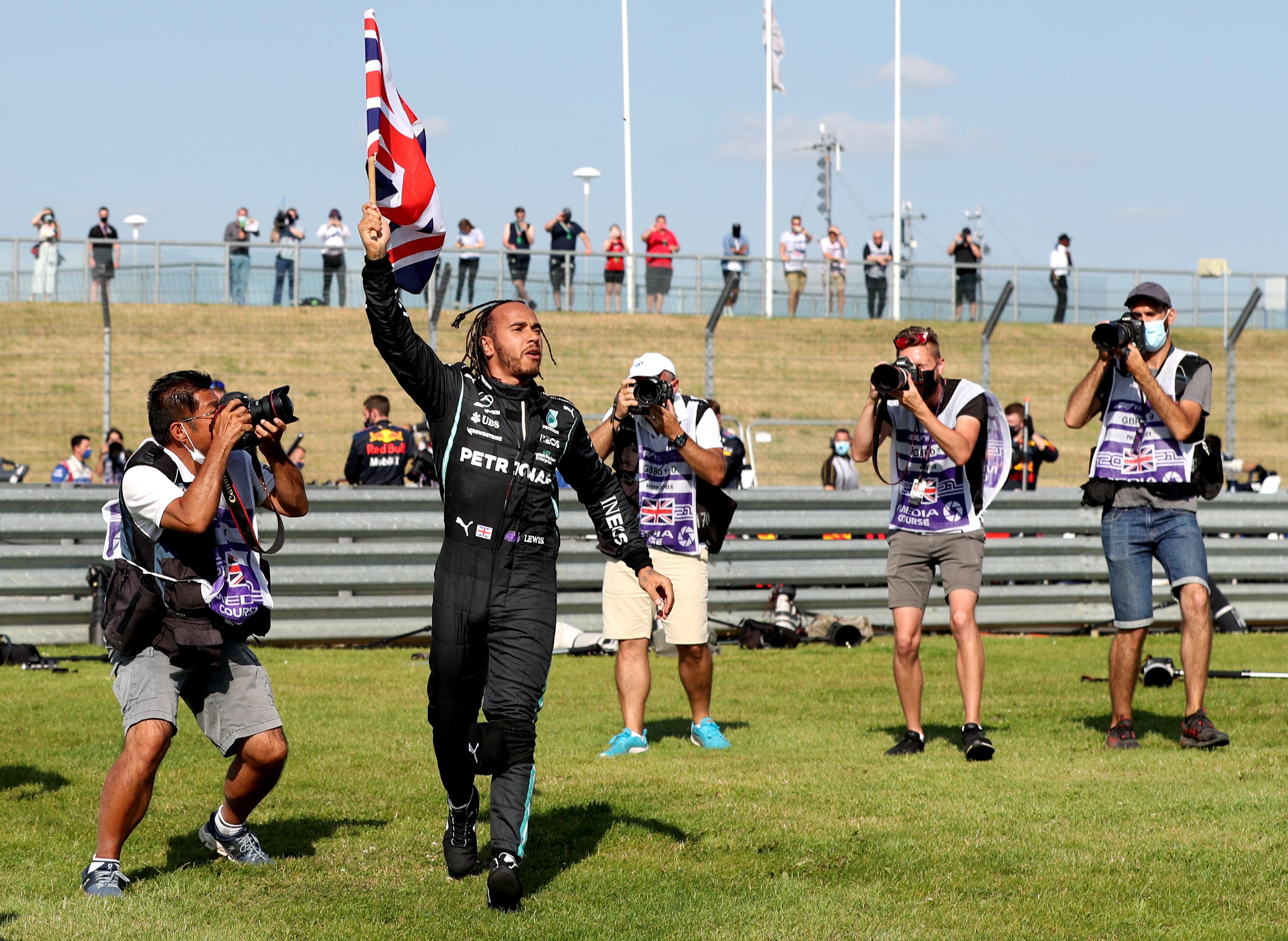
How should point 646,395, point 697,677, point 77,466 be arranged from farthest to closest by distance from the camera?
point 77,466, point 697,677, point 646,395

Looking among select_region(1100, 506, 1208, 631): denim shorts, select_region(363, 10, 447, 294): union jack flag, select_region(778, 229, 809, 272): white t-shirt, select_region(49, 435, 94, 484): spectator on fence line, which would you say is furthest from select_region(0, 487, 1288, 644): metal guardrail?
select_region(778, 229, 809, 272): white t-shirt

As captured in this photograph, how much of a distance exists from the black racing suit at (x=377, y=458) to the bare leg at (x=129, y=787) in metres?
8.32

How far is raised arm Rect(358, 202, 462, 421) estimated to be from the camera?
14.4 ft

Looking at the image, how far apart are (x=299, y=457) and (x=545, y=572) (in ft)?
36.9

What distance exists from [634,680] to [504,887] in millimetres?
2983

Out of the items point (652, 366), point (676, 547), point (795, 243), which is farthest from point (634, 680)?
point (795, 243)

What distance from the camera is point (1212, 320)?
2341cm

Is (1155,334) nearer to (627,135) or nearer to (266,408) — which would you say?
(266,408)

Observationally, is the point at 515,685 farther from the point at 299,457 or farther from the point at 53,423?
the point at 53,423

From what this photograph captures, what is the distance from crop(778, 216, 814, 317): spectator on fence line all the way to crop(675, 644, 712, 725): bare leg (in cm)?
1256

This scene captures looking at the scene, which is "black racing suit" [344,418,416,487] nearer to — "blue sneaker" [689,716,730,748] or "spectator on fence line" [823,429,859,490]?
"spectator on fence line" [823,429,859,490]

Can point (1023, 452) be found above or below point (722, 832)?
above

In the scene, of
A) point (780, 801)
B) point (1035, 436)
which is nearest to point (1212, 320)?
point (1035, 436)

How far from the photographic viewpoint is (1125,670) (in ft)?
23.6
